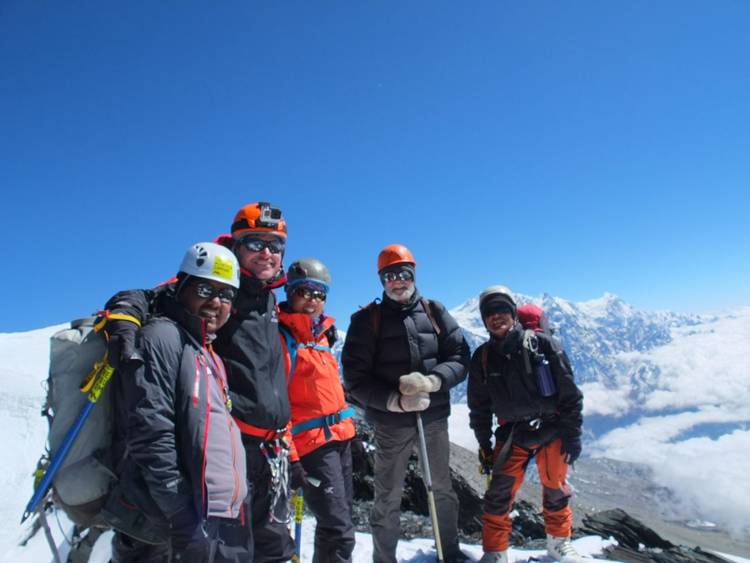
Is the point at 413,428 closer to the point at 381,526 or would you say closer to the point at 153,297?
the point at 381,526

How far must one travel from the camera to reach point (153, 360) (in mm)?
3785

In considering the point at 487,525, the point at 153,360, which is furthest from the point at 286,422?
the point at 487,525

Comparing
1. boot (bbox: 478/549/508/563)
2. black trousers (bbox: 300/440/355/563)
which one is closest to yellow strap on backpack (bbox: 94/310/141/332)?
black trousers (bbox: 300/440/355/563)

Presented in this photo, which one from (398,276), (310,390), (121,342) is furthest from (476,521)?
(121,342)

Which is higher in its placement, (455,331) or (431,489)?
(455,331)

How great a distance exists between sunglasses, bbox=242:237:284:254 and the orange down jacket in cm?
94

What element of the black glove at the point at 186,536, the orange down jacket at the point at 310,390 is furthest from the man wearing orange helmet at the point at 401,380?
the black glove at the point at 186,536

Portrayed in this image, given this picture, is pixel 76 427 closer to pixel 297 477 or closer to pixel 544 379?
pixel 297 477

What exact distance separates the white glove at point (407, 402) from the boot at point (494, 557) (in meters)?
2.48

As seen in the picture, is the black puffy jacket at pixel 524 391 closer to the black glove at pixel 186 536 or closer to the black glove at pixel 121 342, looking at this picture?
the black glove at pixel 186 536

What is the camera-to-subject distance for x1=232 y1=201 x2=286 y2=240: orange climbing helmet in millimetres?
5906

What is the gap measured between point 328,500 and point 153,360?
10.1 ft

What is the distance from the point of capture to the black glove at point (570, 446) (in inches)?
285

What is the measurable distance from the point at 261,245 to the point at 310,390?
195cm
